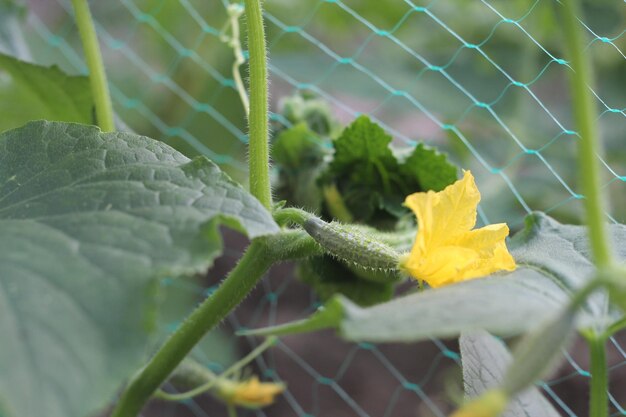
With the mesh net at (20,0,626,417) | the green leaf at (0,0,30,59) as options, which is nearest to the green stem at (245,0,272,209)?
the green leaf at (0,0,30,59)

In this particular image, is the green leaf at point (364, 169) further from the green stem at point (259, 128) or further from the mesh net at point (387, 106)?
the mesh net at point (387, 106)

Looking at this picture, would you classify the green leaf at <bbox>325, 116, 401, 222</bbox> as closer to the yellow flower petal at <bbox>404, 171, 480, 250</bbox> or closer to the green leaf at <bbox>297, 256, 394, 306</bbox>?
the green leaf at <bbox>297, 256, 394, 306</bbox>

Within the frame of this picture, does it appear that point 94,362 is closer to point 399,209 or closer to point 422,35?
point 399,209

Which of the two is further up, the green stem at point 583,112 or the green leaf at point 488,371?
the green stem at point 583,112

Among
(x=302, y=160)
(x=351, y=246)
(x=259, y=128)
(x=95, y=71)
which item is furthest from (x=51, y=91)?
(x=351, y=246)

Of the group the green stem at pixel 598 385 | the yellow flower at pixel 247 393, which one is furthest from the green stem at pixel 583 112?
the yellow flower at pixel 247 393

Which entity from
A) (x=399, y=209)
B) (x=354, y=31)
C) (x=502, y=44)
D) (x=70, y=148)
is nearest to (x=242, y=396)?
(x=399, y=209)
